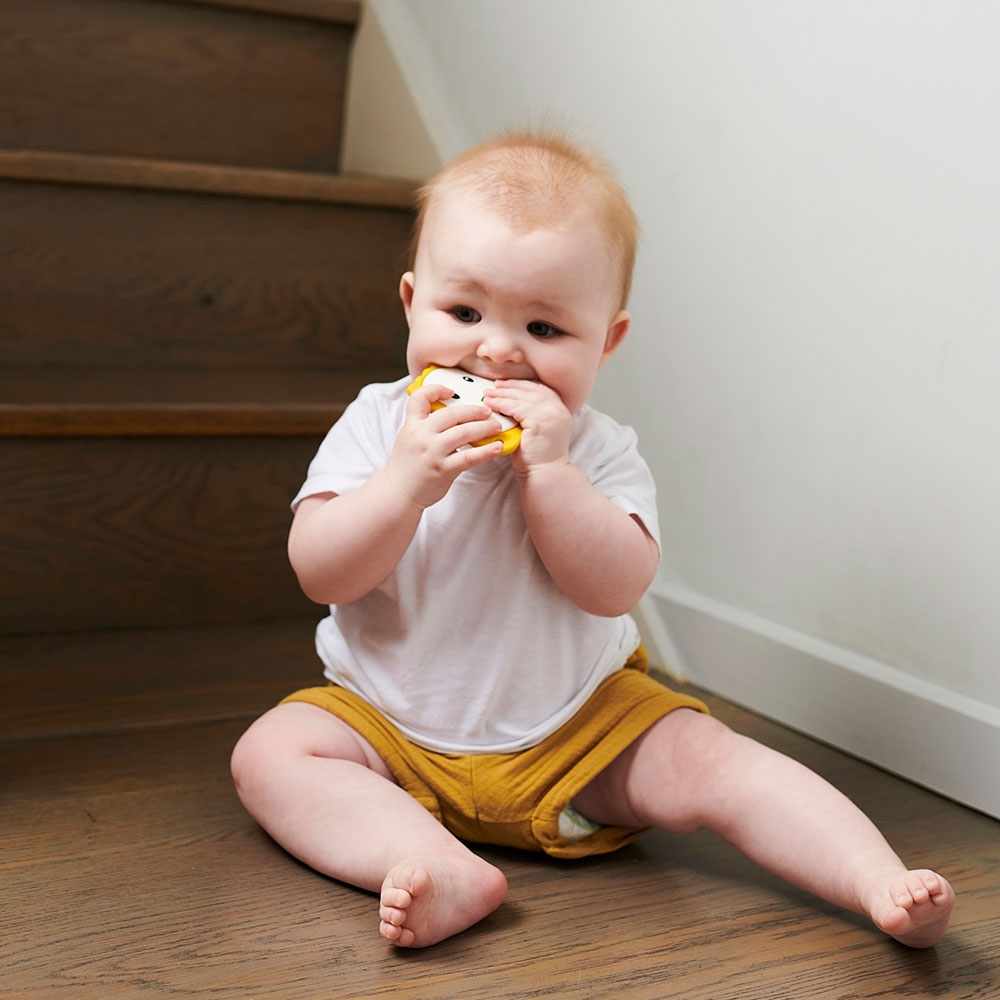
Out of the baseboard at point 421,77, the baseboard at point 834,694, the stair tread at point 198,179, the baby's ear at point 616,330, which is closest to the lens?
the baby's ear at point 616,330

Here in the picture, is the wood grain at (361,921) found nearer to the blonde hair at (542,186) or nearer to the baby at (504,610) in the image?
the baby at (504,610)

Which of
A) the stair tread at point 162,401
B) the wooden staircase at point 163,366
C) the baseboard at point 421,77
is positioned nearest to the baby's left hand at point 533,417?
the wooden staircase at point 163,366

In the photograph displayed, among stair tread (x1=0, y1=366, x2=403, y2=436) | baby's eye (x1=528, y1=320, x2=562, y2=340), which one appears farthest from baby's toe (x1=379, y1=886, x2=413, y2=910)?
stair tread (x1=0, y1=366, x2=403, y2=436)

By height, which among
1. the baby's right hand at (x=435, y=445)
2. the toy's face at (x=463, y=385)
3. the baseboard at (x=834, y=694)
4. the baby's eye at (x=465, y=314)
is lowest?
the baseboard at (x=834, y=694)

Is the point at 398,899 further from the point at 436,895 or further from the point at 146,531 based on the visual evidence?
the point at 146,531

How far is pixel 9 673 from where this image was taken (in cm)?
117

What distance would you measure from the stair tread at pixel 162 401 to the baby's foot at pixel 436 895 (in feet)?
2.03

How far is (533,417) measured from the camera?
859 mm

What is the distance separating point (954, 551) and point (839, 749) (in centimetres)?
24

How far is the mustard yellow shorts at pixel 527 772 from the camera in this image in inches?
35.4

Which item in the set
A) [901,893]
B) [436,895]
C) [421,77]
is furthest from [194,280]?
[901,893]

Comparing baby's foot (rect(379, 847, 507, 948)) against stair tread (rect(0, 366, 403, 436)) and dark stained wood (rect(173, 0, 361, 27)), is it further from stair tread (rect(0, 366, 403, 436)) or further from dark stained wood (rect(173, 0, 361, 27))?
dark stained wood (rect(173, 0, 361, 27))

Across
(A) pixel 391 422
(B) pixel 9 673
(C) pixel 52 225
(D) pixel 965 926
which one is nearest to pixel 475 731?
(A) pixel 391 422

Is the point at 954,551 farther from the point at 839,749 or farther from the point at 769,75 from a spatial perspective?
the point at 769,75
